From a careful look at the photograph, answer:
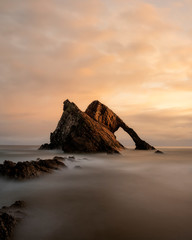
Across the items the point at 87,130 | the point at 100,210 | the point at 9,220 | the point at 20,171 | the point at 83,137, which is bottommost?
the point at 100,210

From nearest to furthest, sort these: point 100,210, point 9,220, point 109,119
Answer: point 9,220 → point 100,210 → point 109,119

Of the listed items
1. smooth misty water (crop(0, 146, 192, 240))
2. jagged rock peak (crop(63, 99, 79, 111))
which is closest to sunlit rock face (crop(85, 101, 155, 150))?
jagged rock peak (crop(63, 99, 79, 111))

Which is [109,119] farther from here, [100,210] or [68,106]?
[100,210]

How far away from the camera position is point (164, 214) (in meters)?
3.28

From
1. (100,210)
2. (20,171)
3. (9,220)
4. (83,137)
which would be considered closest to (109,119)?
(83,137)

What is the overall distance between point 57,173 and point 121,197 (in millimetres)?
3139

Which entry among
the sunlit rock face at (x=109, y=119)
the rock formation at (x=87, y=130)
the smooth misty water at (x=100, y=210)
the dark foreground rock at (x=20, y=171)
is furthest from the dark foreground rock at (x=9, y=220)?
the sunlit rock face at (x=109, y=119)

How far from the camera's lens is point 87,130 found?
66.6 feet

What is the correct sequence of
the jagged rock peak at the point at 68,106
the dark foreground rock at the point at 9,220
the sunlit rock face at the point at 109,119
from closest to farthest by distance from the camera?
the dark foreground rock at the point at 9,220, the jagged rock peak at the point at 68,106, the sunlit rock face at the point at 109,119

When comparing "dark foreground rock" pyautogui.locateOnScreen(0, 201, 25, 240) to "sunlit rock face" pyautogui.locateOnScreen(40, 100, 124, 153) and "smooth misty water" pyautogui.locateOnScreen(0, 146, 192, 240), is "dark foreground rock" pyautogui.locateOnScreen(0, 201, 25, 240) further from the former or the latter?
"sunlit rock face" pyautogui.locateOnScreen(40, 100, 124, 153)

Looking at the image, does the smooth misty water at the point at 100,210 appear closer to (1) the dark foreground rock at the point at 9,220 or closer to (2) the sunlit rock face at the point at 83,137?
(1) the dark foreground rock at the point at 9,220

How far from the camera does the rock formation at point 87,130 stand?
19.9 metres

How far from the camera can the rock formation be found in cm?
1988

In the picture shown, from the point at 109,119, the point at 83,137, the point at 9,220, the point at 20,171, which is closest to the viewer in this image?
the point at 9,220
